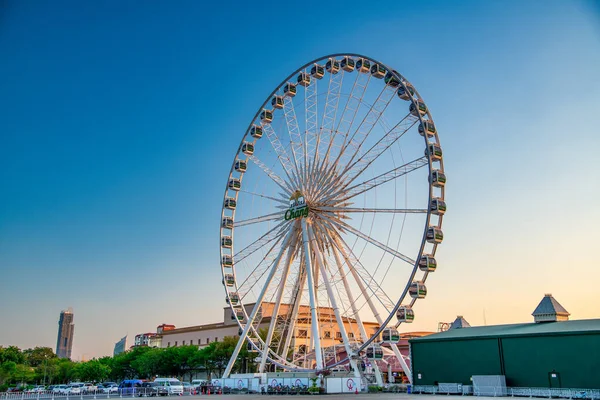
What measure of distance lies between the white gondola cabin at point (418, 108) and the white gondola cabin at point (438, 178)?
5.06 metres

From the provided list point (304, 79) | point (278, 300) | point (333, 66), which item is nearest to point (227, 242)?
point (278, 300)

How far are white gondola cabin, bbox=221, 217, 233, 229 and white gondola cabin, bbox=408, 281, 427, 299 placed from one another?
22.7 meters

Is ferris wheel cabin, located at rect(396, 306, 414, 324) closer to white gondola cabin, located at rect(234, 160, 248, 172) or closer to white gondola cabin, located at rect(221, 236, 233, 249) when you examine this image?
white gondola cabin, located at rect(221, 236, 233, 249)

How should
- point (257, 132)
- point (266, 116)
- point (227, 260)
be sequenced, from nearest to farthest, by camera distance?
point (227, 260) < point (266, 116) < point (257, 132)

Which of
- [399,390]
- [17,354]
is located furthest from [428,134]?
[17,354]

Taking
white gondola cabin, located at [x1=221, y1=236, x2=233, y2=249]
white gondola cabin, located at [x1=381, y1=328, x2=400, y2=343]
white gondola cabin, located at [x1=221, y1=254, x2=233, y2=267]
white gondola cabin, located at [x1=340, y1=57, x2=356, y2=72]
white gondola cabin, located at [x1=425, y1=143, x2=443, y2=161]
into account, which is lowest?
white gondola cabin, located at [x1=381, y1=328, x2=400, y2=343]

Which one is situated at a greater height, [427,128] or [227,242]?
[427,128]

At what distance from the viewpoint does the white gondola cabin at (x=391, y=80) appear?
4519cm

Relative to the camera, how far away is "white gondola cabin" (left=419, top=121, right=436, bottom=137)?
43.1 m

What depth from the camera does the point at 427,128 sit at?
43.9m

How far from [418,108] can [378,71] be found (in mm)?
5480

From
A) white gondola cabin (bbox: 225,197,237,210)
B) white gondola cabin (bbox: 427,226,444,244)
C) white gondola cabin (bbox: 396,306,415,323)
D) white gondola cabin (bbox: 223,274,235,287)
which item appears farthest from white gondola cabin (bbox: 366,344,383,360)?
white gondola cabin (bbox: 225,197,237,210)

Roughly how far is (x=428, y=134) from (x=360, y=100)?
703 centimetres

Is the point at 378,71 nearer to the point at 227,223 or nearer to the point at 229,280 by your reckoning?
the point at 227,223
